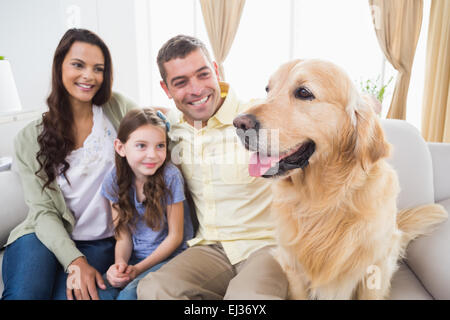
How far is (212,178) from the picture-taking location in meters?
0.95

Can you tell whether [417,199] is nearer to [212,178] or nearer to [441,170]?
[441,170]

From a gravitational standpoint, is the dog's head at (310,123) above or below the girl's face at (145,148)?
above

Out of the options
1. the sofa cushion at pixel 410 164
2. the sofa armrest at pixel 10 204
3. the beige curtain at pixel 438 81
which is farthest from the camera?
the beige curtain at pixel 438 81

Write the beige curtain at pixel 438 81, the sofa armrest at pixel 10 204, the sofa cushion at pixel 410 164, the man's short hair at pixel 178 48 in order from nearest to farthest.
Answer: the man's short hair at pixel 178 48
the sofa cushion at pixel 410 164
the sofa armrest at pixel 10 204
the beige curtain at pixel 438 81

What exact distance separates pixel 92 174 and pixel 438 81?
7.98 ft

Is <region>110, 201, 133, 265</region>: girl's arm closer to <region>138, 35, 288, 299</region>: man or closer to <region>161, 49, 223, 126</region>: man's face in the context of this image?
<region>138, 35, 288, 299</region>: man

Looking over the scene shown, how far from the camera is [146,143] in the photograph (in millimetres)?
865

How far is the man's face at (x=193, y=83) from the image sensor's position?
89 cm

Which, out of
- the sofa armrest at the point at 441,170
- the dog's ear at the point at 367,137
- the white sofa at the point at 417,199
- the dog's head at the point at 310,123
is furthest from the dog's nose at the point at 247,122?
the sofa armrest at the point at 441,170

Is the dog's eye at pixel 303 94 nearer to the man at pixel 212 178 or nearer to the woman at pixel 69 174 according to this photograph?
the man at pixel 212 178

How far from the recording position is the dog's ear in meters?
0.67

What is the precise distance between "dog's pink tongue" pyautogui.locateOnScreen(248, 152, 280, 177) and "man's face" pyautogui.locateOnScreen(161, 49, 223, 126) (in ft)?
1.09

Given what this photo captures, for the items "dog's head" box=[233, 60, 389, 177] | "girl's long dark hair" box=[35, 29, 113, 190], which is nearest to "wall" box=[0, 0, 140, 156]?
"girl's long dark hair" box=[35, 29, 113, 190]

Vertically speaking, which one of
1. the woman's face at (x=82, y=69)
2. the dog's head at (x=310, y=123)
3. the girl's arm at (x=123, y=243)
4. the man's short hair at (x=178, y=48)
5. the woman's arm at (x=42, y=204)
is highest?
the man's short hair at (x=178, y=48)
